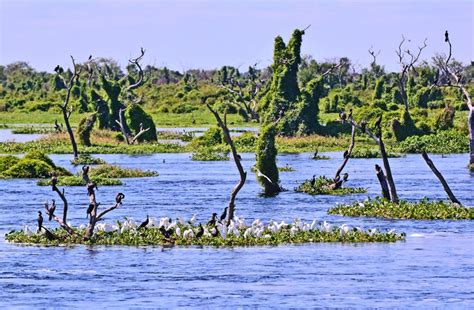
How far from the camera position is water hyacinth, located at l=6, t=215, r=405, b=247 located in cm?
4325

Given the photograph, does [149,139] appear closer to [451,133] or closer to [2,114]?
[451,133]

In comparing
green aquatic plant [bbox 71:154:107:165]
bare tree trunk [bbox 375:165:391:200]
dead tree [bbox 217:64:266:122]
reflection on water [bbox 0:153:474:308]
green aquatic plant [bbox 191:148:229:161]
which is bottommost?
reflection on water [bbox 0:153:474:308]

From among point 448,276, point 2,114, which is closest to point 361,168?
point 448,276

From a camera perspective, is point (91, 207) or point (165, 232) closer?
point (91, 207)

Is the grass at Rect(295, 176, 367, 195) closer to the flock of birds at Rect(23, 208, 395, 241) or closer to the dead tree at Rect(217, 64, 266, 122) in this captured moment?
the flock of birds at Rect(23, 208, 395, 241)

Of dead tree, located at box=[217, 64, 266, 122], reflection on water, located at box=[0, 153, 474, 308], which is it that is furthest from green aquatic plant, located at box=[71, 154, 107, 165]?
reflection on water, located at box=[0, 153, 474, 308]

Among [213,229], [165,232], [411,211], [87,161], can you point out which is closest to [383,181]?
[411,211]

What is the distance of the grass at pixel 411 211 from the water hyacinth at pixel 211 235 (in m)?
5.87

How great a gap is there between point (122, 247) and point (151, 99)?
123 metres

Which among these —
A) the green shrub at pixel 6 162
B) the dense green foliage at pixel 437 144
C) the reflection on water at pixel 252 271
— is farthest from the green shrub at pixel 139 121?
the reflection on water at pixel 252 271

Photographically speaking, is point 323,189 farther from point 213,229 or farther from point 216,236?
point 216,236

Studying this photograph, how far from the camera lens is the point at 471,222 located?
5031cm

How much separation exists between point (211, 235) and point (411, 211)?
430 inches

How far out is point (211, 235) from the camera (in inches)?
1704
